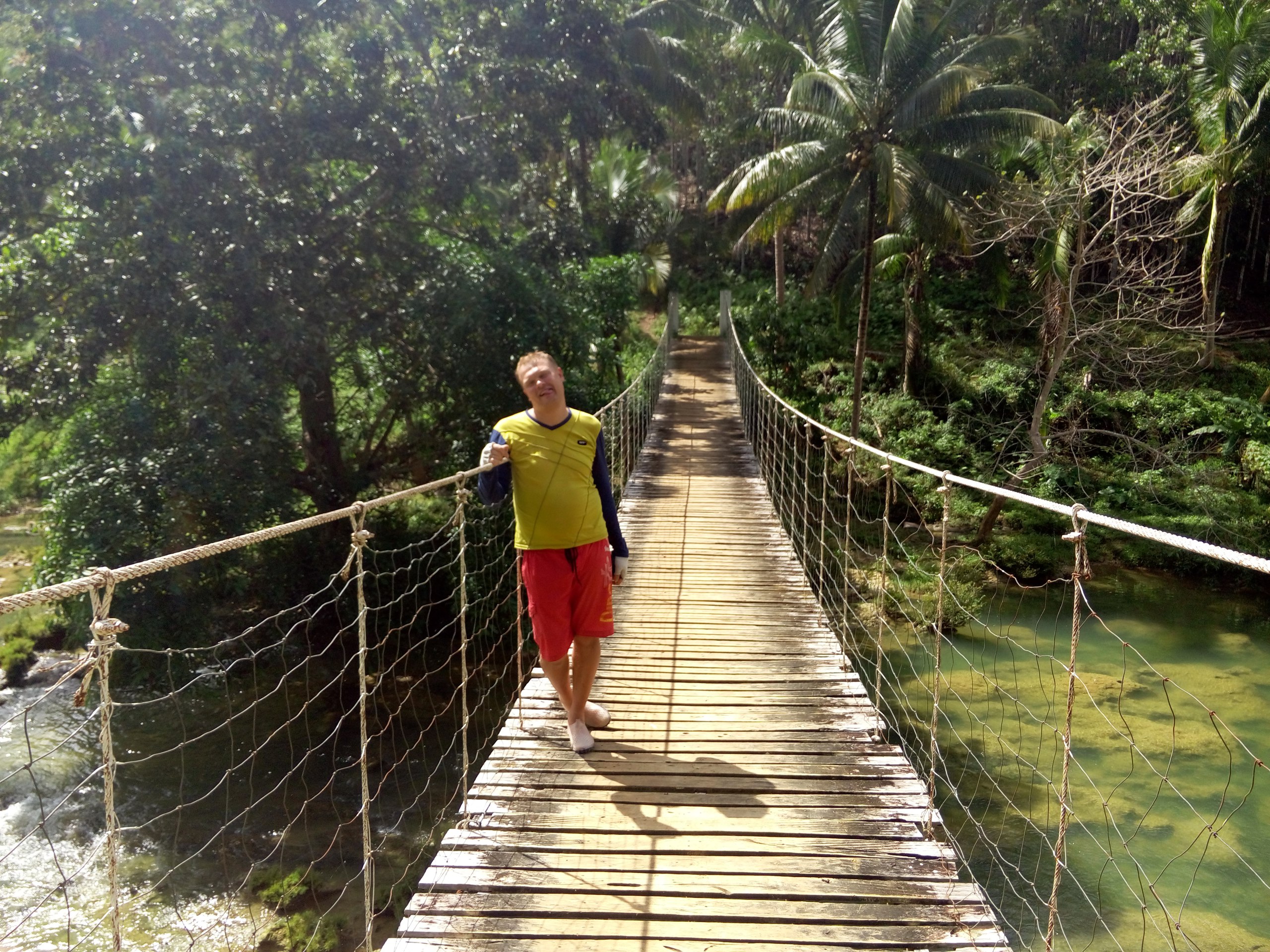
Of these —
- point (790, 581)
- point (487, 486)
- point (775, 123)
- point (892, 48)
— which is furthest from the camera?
point (775, 123)

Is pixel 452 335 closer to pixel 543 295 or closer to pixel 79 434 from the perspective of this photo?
pixel 543 295

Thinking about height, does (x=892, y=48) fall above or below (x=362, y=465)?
above

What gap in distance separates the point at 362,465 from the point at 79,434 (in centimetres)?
314

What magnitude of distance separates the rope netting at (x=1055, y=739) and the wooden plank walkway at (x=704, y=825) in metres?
0.26

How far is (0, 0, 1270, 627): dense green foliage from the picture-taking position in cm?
705

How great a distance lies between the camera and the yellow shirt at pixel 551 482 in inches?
103

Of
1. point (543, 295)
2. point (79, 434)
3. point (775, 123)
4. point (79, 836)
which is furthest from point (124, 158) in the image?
point (775, 123)

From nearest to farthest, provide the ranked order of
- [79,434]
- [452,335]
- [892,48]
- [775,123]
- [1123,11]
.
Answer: [79,434], [452,335], [892,48], [775,123], [1123,11]

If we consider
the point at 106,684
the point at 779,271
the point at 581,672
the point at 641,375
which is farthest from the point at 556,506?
the point at 779,271

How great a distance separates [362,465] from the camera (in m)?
9.79

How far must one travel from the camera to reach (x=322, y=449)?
929 centimetres

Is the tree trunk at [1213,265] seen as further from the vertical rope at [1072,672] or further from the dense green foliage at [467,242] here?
the vertical rope at [1072,672]

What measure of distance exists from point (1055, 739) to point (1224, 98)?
368 inches

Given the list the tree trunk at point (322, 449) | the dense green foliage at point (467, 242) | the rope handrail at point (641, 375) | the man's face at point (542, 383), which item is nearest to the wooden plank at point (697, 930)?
the man's face at point (542, 383)
